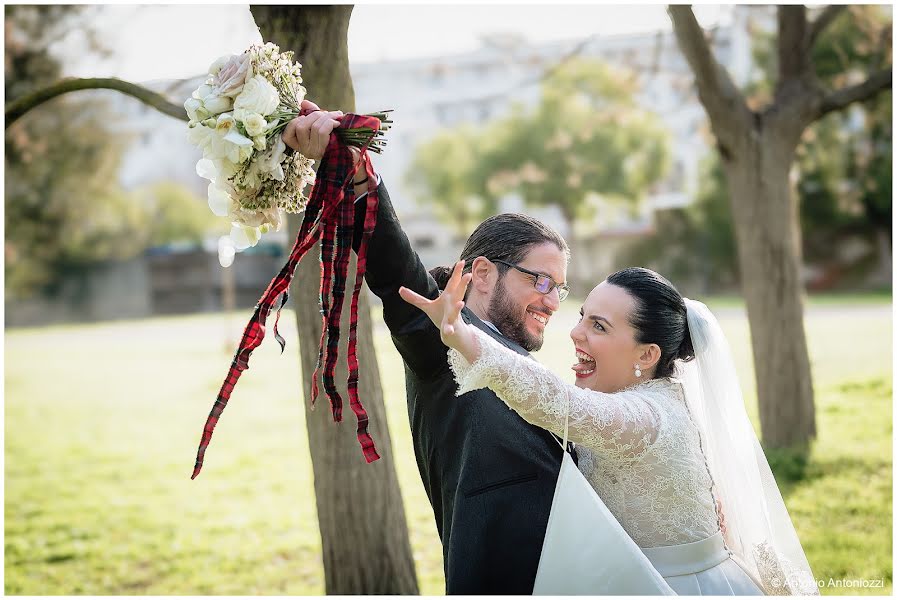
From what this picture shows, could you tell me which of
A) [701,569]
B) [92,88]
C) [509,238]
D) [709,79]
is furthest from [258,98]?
[709,79]

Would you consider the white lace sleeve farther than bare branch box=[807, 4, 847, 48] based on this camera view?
No

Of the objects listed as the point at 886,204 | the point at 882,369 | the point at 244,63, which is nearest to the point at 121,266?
the point at 886,204

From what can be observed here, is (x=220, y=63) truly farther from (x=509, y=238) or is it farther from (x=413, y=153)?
(x=413, y=153)

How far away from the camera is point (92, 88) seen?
13.9 feet

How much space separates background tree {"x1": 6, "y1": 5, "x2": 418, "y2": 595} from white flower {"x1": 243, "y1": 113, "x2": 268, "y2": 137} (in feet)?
5.55

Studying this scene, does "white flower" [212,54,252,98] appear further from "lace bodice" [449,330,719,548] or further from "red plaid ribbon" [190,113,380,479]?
"lace bodice" [449,330,719,548]

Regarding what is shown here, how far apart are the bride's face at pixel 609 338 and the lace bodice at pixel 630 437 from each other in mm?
63

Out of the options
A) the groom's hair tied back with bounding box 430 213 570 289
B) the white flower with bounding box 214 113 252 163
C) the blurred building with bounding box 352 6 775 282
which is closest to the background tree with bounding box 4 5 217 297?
the white flower with bounding box 214 113 252 163

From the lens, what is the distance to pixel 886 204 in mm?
28875

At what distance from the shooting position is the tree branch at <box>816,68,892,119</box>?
690 centimetres

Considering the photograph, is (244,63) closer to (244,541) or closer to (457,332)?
(457,332)

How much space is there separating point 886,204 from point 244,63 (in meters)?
30.1

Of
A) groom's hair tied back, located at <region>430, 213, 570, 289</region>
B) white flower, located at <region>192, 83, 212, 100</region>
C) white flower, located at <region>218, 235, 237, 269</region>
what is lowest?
groom's hair tied back, located at <region>430, 213, 570, 289</region>

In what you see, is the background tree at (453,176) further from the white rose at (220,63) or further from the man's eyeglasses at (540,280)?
the white rose at (220,63)
